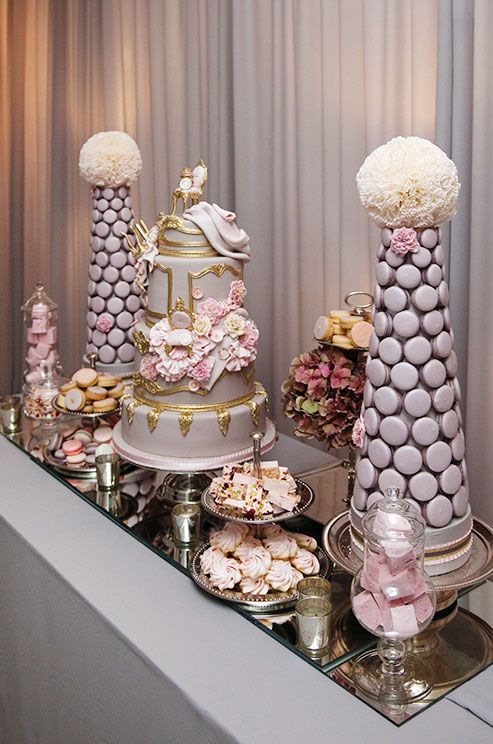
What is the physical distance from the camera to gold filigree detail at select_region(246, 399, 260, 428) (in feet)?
4.55

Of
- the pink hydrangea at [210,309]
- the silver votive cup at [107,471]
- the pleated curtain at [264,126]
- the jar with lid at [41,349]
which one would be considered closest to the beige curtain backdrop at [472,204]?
the pleated curtain at [264,126]

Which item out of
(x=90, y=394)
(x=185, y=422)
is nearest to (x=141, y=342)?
(x=185, y=422)

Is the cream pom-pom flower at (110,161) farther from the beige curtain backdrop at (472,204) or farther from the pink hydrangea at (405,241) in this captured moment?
the pink hydrangea at (405,241)

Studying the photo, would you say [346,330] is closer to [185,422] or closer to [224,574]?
[185,422]

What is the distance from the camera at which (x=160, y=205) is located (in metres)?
2.13

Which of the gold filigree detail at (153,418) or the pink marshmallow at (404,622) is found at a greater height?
the gold filigree detail at (153,418)

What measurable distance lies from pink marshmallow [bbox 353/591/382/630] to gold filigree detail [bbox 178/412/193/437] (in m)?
0.49

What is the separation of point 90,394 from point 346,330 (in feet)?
1.93

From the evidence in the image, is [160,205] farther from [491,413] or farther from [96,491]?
[491,413]

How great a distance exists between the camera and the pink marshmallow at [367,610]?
0.91 metres

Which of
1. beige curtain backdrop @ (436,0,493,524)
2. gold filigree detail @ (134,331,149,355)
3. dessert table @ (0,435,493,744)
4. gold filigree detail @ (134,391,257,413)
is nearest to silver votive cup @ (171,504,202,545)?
dessert table @ (0,435,493,744)

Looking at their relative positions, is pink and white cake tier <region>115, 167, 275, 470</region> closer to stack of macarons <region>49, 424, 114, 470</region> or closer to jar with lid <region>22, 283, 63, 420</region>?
stack of macarons <region>49, 424, 114, 470</region>

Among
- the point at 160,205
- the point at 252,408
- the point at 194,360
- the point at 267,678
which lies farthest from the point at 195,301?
the point at 160,205

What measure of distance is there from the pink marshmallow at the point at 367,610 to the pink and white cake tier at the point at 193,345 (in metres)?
0.47
